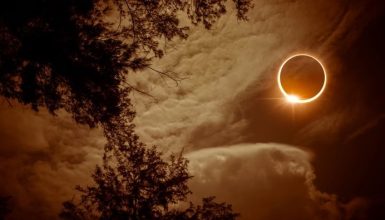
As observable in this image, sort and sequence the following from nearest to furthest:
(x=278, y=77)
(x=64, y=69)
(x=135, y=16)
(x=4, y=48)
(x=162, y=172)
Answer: (x=4, y=48)
(x=64, y=69)
(x=135, y=16)
(x=278, y=77)
(x=162, y=172)

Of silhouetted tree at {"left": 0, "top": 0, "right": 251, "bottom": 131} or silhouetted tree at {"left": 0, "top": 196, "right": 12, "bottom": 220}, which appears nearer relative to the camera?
silhouetted tree at {"left": 0, "top": 0, "right": 251, "bottom": 131}

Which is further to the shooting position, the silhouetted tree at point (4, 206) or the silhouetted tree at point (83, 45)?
the silhouetted tree at point (4, 206)

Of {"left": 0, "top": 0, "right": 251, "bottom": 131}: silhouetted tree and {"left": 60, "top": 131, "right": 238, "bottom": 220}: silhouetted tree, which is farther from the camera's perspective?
{"left": 60, "top": 131, "right": 238, "bottom": 220}: silhouetted tree

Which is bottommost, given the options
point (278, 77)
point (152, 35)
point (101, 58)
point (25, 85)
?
point (25, 85)

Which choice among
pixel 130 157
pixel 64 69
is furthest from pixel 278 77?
pixel 64 69

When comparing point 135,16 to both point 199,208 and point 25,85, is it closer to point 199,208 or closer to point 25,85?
point 25,85
